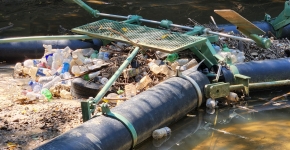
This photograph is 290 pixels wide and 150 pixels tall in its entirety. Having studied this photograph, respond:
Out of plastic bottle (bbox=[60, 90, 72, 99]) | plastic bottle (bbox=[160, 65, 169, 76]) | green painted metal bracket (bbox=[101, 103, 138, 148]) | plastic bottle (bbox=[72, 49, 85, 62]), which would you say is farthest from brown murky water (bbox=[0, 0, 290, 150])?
plastic bottle (bbox=[72, 49, 85, 62])

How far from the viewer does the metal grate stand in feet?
16.7

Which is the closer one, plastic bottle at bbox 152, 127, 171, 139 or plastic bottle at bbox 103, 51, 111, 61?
plastic bottle at bbox 152, 127, 171, 139

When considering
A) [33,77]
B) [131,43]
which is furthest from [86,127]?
[33,77]

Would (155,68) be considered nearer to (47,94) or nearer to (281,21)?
(47,94)

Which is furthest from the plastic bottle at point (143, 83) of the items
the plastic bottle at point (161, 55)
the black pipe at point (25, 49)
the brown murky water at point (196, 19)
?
the black pipe at point (25, 49)

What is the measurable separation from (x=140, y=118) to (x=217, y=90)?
1.20 metres

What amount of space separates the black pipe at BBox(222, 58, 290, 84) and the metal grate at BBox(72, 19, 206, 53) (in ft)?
1.84

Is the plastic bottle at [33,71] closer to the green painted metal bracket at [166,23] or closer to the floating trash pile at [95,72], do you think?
the floating trash pile at [95,72]

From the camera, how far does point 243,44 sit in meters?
6.24

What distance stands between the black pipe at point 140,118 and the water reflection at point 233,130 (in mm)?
139

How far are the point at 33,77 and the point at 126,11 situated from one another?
208 inches

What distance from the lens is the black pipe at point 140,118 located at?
135 inches

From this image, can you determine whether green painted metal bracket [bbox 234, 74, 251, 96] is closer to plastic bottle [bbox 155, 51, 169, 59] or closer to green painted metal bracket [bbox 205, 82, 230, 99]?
green painted metal bracket [bbox 205, 82, 230, 99]

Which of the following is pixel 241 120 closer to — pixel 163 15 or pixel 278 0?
pixel 163 15
